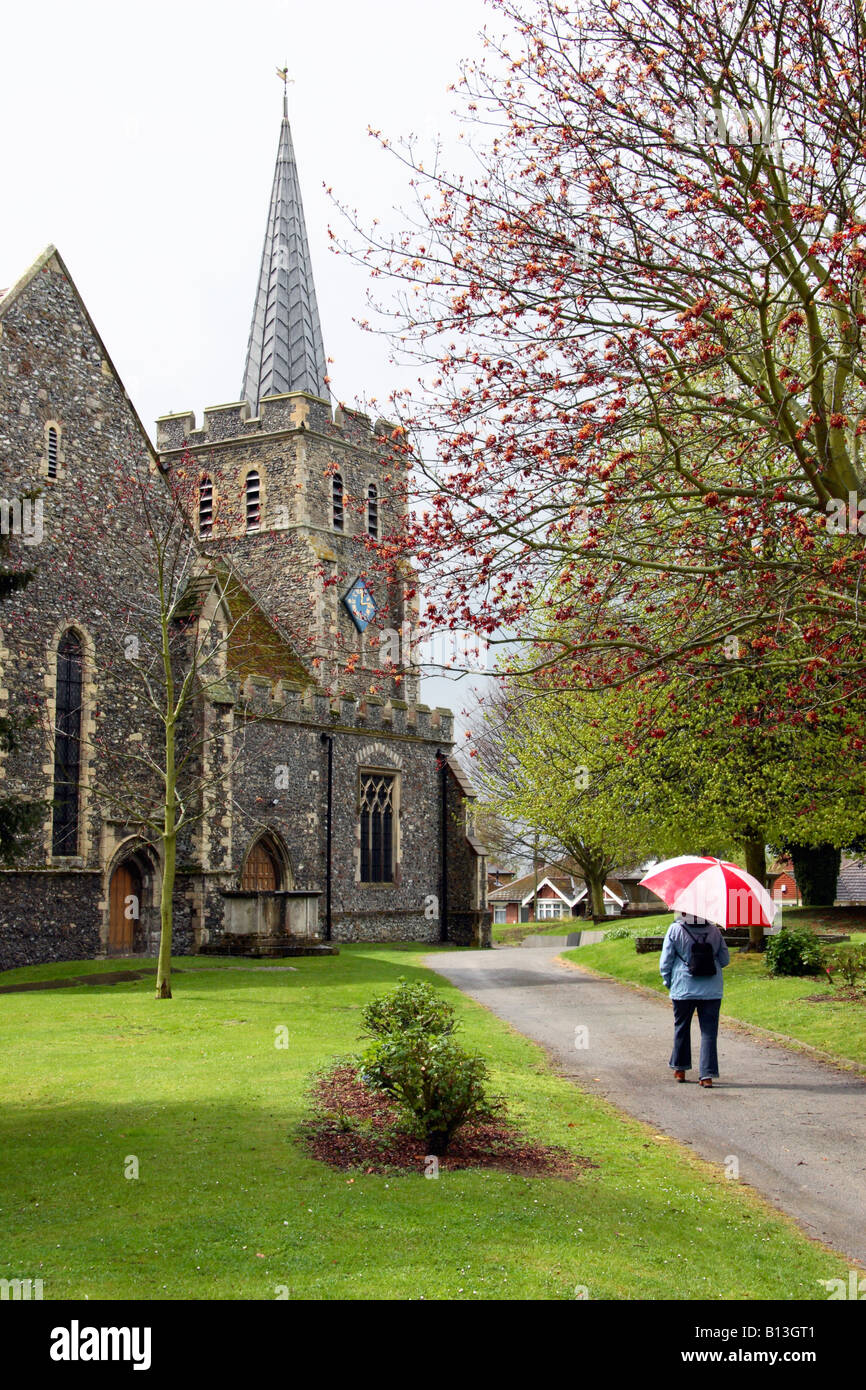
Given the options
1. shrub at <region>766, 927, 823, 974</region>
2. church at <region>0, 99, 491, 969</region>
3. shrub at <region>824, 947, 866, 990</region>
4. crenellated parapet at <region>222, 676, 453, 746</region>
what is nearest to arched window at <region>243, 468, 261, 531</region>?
church at <region>0, 99, 491, 969</region>

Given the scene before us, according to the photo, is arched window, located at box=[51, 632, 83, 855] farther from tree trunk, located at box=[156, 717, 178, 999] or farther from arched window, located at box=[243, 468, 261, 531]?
arched window, located at box=[243, 468, 261, 531]

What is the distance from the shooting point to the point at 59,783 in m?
25.0

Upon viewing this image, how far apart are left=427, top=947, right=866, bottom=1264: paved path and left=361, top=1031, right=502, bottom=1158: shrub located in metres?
2.08

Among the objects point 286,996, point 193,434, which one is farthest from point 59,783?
point 193,434

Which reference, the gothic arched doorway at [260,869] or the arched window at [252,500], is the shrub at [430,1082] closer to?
the gothic arched doorway at [260,869]

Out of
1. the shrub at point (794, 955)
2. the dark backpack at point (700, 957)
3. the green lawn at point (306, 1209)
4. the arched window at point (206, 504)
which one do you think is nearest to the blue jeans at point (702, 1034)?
the dark backpack at point (700, 957)

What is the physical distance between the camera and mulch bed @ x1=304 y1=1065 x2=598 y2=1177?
8297 mm

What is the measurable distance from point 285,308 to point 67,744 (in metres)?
30.3

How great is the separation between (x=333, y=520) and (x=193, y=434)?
21.7 feet

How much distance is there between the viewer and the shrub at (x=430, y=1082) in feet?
27.8

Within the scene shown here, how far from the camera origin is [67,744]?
2623cm

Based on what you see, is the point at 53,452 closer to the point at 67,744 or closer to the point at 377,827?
the point at 67,744
